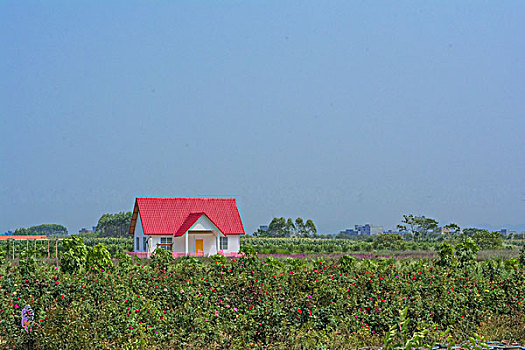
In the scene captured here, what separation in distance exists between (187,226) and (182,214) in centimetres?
167

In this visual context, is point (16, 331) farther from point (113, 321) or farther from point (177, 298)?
point (177, 298)

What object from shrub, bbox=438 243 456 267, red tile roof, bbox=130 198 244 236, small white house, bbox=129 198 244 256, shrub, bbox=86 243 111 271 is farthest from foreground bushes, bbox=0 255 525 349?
red tile roof, bbox=130 198 244 236

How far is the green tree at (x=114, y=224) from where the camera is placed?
70812 mm

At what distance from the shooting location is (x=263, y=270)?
9.04 m

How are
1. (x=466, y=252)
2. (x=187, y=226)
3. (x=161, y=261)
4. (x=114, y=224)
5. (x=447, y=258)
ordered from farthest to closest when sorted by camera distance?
1. (x=114, y=224)
2. (x=187, y=226)
3. (x=466, y=252)
4. (x=447, y=258)
5. (x=161, y=261)

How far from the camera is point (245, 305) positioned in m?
7.72

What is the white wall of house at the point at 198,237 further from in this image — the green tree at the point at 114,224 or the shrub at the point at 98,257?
the green tree at the point at 114,224

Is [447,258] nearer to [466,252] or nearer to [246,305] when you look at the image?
[466,252]

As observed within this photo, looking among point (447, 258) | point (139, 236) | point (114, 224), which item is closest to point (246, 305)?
point (447, 258)

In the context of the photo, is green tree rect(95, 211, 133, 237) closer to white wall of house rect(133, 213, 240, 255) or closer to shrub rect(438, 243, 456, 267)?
white wall of house rect(133, 213, 240, 255)

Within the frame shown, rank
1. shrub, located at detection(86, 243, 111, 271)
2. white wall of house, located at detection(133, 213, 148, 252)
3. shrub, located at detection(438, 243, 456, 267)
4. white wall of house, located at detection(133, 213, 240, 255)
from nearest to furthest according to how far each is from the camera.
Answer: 1. shrub, located at detection(86, 243, 111, 271)
2. shrub, located at detection(438, 243, 456, 267)
3. white wall of house, located at detection(133, 213, 240, 255)
4. white wall of house, located at detection(133, 213, 148, 252)

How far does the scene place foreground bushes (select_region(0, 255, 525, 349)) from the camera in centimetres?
681

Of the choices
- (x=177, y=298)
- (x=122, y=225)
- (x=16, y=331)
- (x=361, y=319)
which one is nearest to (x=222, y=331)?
(x=177, y=298)

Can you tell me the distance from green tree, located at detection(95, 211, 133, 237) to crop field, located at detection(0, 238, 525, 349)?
2482 inches
